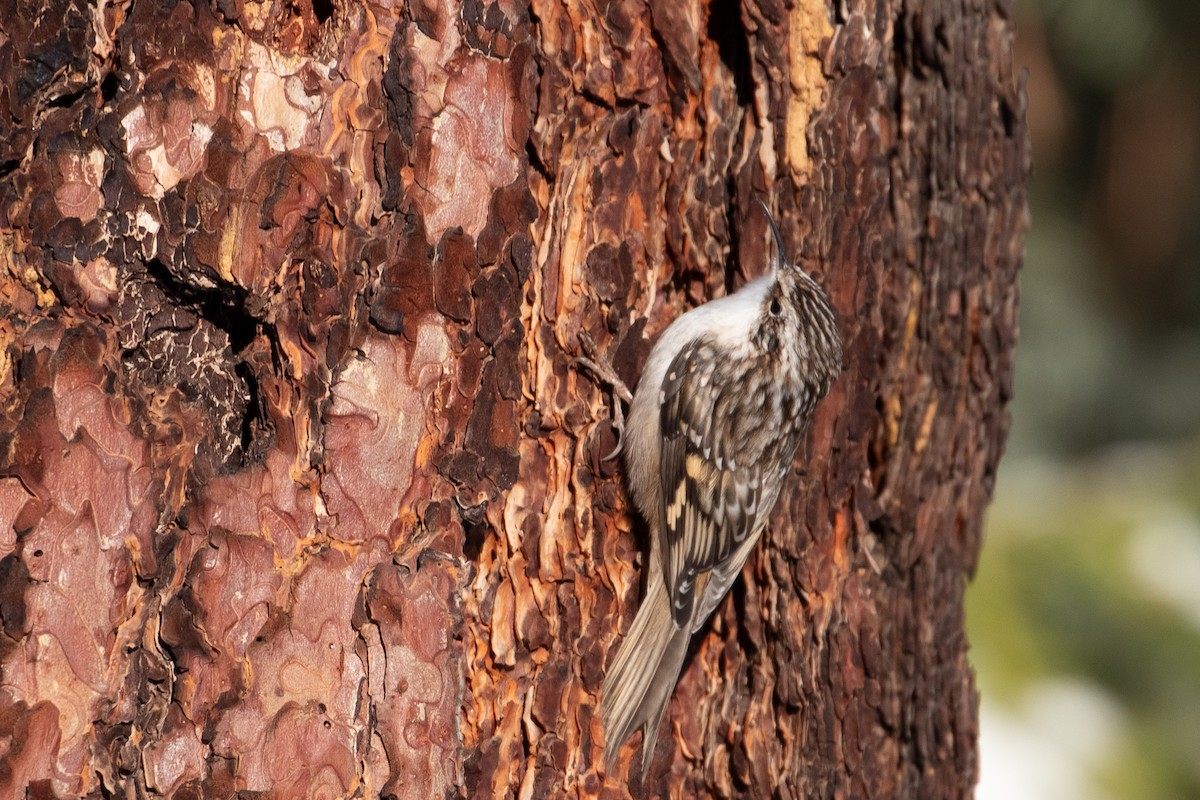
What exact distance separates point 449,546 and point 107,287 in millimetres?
582

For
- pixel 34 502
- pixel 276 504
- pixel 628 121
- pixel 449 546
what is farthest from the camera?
pixel 628 121

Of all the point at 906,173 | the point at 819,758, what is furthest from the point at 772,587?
the point at 906,173

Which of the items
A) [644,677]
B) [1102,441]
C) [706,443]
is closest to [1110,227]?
[1102,441]

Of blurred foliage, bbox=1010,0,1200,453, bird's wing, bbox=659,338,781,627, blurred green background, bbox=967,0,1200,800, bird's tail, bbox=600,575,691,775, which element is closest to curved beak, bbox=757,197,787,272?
bird's wing, bbox=659,338,781,627

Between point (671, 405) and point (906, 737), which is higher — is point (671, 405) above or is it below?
above

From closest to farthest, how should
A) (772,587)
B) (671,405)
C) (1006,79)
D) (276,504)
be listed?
(276,504) < (772,587) < (1006,79) < (671,405)

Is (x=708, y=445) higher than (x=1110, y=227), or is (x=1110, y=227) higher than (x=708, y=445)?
(x=1110, y=227)

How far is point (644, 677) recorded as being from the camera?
6.28 feet

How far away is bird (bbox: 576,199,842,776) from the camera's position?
77.3 inches

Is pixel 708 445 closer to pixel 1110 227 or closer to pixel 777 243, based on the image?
pixel 777 243

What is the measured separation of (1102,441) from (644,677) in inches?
226

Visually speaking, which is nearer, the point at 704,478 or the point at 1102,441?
the point at 704,478

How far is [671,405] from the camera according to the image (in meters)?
2.40

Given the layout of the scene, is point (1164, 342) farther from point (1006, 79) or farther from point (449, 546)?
point (449, 546)
